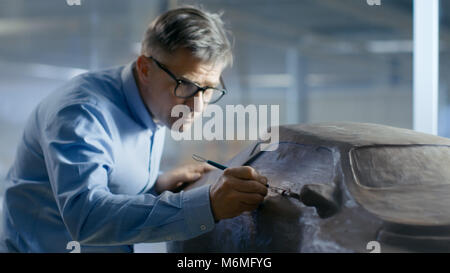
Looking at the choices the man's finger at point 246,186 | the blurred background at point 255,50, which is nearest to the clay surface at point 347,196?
the man's finger at point 246,186

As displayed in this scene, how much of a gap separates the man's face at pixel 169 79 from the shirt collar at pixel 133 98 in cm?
2

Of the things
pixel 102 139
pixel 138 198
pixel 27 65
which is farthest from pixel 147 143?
pixel 27 65

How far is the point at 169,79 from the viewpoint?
4.67 ft

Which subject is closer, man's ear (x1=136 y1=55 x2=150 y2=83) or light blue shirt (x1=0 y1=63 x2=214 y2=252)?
light blue shirt (x1=0 y1=63 x2=214 y2=252)

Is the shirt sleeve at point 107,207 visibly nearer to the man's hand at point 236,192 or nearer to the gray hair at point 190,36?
the man's hand at point 236,192

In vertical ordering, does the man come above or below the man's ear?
below

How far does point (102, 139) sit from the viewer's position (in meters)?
1.27

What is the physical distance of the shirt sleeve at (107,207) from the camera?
1103 mm

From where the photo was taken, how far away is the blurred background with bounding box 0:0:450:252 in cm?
442

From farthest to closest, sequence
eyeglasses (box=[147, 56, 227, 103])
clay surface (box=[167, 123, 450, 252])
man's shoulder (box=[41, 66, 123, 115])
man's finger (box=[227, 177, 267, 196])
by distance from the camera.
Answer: eyeglasses (box=[147, 56, 227, 103]), man's shoulder (box=[41, 66, 123, 115]), man's finger (box=[227, 177, 267, 196]), clay surface (box=[167, 123, 450, 252])

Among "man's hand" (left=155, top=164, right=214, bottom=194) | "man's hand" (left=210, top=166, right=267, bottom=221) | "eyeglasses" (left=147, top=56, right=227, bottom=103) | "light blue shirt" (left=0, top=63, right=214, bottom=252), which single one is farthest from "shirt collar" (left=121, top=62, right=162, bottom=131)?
"man's hand" (left=210, top=166, right=267, bottom=221)

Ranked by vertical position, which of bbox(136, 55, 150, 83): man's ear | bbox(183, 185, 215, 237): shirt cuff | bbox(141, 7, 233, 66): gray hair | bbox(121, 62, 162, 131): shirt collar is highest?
bbox(141, 7, 233, 66): gray hair

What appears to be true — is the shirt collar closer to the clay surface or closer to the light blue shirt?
the light blue shirt
